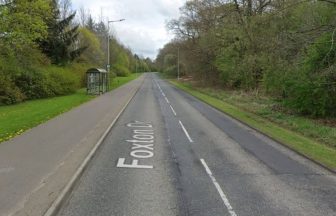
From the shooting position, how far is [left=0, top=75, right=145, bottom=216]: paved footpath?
677 cm

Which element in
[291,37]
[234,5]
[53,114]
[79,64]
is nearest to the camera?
[291,37]

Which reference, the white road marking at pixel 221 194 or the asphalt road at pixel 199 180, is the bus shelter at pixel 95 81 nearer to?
the asphalt road at pixel 199 180

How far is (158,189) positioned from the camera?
7918mm

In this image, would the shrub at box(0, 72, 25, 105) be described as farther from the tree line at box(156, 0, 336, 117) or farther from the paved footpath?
the tree line at box(156, 0, 336, 117)

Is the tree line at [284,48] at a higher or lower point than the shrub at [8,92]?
higher

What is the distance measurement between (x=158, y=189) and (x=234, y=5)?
35178 millimetres

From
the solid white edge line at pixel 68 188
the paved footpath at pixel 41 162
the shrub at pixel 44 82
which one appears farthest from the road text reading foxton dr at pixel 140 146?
the shrub at pixel 44 82

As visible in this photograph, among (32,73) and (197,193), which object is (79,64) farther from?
(197,193)

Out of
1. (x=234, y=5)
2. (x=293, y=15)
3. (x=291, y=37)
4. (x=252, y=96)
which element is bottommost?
(x=252, y=96)

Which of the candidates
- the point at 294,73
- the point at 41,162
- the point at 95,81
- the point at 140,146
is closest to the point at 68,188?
the point at 41,162

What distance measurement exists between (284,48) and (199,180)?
1190 cm

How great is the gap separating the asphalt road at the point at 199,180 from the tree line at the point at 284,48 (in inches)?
237

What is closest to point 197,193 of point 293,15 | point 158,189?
point 158,189

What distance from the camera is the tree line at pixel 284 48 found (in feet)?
59.7
